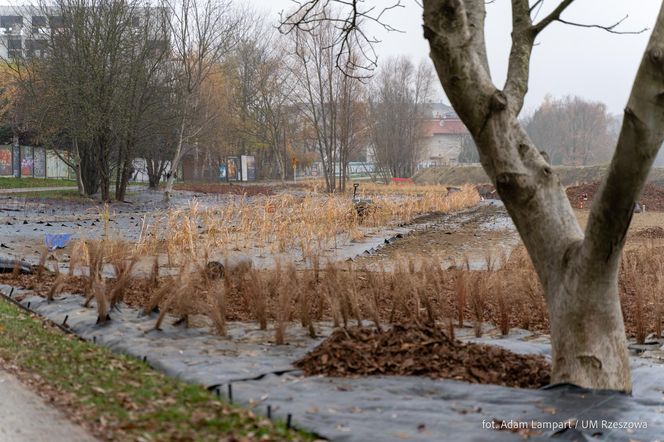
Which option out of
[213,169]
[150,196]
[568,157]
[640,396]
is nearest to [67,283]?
[640,396]

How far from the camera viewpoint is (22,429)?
4.68 m

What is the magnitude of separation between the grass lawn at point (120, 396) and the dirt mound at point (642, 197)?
117 ft

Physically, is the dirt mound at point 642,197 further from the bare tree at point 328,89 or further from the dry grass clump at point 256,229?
the dry grass clump at point 256,229

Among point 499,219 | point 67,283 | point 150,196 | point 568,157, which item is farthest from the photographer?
point 568,157

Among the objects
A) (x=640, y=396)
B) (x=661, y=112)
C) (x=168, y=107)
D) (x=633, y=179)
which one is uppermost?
(x=168, y=107)

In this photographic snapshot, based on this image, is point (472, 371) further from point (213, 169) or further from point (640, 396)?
point (213, 169)

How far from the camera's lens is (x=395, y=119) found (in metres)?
66.6

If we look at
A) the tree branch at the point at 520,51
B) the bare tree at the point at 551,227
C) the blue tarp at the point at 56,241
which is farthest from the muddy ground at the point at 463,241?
the bare tree at the point at 551,227

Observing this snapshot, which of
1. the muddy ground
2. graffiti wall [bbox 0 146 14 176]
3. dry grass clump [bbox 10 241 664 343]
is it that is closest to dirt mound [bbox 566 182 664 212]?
the muddy ground

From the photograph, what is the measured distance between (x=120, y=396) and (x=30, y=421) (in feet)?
1.87

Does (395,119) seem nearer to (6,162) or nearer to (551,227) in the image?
A: (6,162)

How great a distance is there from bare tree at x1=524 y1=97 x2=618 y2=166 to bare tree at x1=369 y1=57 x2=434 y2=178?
4128cm

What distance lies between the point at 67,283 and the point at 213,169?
197ft

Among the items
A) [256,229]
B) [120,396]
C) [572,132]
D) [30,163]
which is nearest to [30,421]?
[120,396]
